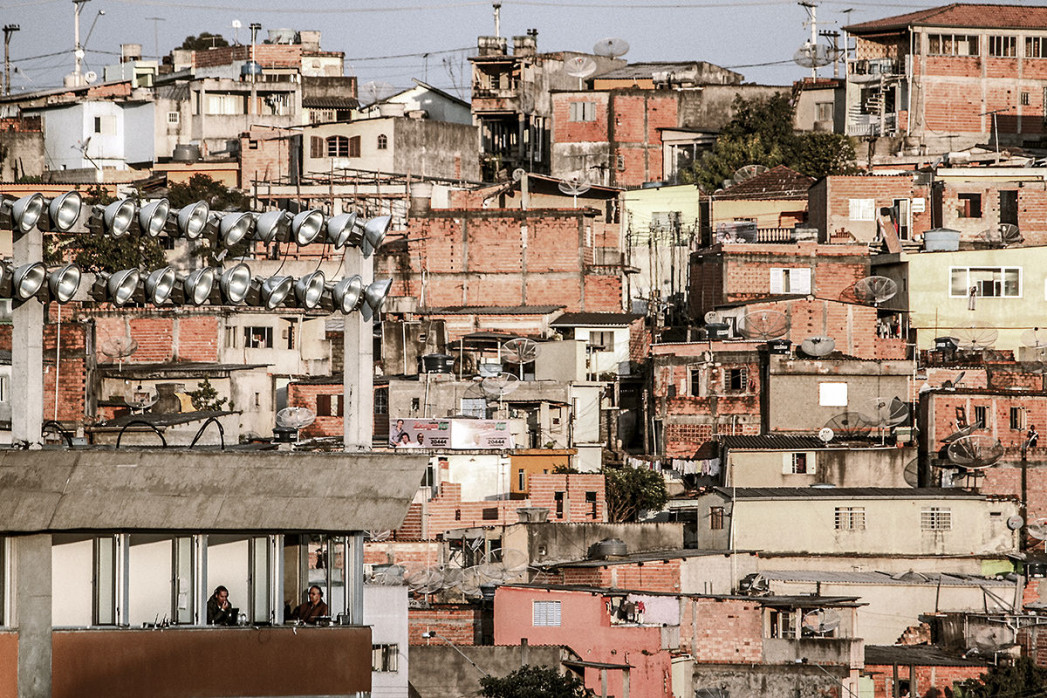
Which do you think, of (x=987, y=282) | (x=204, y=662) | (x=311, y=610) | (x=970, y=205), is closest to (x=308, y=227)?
(x=311, y=610)

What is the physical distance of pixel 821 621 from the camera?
37.2 m

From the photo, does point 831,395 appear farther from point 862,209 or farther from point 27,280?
point 27,280

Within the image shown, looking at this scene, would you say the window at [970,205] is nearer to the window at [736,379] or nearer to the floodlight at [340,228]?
the window at [736,379]

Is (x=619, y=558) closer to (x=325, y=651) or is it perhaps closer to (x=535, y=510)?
(x=535, y=510)

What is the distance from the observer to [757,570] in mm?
41688

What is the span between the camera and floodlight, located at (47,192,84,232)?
19406 mm

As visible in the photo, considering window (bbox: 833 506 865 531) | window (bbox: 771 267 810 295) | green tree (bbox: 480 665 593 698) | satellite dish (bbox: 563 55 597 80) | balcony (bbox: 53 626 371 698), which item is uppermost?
satellite dish (bbox: 563 55 597 80)

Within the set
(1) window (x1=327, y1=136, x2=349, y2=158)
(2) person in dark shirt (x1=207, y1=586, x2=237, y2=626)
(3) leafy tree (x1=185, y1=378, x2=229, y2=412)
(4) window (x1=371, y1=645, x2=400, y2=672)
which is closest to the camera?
(2) person in dark shirt (x1=207, y1=586, x2=237, y2=626)

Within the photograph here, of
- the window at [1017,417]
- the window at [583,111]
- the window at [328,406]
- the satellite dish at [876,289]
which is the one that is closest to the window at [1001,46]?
the window at [583,111]

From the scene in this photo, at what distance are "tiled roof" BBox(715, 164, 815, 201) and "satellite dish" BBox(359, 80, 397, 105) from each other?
16.4 m

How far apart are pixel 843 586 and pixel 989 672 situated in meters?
3.93

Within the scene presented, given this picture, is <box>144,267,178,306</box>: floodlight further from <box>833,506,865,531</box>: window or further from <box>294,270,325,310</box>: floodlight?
<box>833,506,865,531</box>: window

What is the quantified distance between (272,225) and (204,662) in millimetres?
4347

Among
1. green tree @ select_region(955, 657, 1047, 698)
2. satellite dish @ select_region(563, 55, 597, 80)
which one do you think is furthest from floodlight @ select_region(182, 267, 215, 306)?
satellite dish @ select_region(563, 55, 597, 80)
